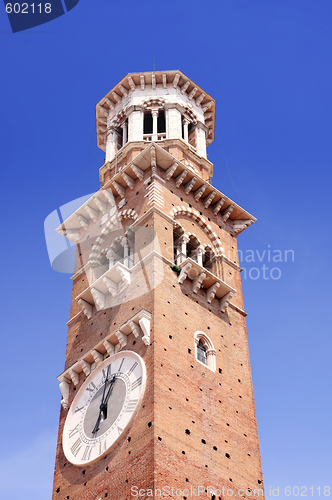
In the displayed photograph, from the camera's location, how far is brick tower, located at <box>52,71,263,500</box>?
68.3 feet

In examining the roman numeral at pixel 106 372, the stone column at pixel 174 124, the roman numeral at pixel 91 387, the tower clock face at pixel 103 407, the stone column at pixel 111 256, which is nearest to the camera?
the tower clock face at pixel 103 407

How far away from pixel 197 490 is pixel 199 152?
18284mm

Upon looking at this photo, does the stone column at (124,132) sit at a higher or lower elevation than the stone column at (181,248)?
higher

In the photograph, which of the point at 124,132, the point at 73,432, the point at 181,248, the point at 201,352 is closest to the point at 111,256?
the point at 181,248

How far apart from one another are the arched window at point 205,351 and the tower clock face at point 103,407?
275 centimetres

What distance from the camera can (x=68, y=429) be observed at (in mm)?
23859

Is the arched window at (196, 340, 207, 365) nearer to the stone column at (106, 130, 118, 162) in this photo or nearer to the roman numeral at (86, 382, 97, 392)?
the roman numeral at (86, 382, 97, 392)

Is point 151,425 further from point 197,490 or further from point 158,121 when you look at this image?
point 158,121

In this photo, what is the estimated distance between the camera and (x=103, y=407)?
75.3 ft

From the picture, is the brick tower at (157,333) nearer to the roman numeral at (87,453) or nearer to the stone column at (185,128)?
the roman numeral at (87,453)

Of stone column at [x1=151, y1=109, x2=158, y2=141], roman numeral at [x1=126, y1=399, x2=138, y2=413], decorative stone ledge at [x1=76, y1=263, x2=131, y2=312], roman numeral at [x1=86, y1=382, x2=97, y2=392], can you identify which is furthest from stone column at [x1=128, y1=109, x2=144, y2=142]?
roman numeral at [x1=126, y1=399, x2=138, y2=413]

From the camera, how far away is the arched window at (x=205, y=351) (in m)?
24.4

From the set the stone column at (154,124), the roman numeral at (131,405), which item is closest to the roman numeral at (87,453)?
the roman numeral at (131,405)

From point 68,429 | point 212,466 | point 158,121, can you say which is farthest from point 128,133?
point 212,466
